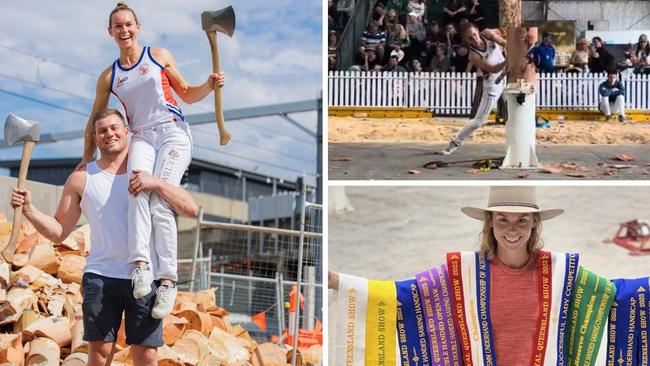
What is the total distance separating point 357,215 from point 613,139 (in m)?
3.13

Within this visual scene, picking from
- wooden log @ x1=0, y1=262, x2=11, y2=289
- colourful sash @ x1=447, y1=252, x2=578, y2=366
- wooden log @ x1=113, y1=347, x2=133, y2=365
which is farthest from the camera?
wooden log @ x1=0, y1=262, x2=11, y2=289

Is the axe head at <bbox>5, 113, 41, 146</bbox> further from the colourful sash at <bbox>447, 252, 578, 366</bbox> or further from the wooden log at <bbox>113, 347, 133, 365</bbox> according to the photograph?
the colourful sash at <bbox>447, 252, 578, 366</bbox>

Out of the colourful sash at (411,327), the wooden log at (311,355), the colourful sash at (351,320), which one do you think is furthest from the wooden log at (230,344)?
the colourful sash at (411,327)

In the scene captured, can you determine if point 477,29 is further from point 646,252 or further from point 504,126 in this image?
point 646,252

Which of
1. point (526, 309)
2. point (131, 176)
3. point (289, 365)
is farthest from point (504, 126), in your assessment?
point (131, 176)

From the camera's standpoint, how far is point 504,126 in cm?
967

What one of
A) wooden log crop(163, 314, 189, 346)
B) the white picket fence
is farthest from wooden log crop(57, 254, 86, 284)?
the white picket fence

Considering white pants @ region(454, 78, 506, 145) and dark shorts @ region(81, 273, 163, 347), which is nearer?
dark shorts @ region(81, 273, 163, 347)

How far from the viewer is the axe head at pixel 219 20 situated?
450cm

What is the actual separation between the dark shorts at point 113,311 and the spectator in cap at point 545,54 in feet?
23.7

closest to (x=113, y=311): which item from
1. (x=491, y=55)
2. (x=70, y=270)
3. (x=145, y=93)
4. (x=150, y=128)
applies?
(x=150, y=128)

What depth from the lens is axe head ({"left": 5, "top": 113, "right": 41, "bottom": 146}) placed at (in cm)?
435

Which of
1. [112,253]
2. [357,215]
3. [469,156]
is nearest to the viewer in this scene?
[112,253]

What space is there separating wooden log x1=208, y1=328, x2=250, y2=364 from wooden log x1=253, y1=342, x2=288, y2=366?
9 cm
